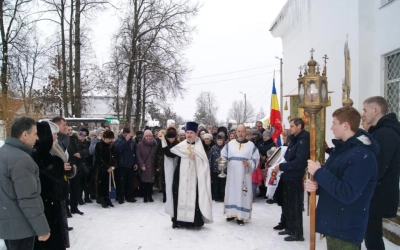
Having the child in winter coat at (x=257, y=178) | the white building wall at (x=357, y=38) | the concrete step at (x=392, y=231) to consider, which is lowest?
the concrete step at (x=392, y=231)

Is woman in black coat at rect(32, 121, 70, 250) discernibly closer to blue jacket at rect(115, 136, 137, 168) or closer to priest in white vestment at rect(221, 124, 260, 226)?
priest in white vestment at rect(221, 124, 260, 226)

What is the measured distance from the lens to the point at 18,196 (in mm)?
2963

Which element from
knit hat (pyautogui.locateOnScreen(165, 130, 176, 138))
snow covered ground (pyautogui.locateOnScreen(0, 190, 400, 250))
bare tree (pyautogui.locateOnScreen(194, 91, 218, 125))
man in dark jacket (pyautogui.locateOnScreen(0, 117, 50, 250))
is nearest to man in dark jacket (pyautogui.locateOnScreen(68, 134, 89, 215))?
snow covered ground (pyautogui.locateOnScreen(0, 190, 400, 250))

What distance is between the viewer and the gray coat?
2967mm

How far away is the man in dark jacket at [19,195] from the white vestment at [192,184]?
10.5 feet

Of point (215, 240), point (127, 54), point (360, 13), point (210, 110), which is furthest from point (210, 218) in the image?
point (210, 110)

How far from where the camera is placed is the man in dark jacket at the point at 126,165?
8.45m

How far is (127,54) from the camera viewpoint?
65.8 ft

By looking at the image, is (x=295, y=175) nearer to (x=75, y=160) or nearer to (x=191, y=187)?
(x=191, y=187)

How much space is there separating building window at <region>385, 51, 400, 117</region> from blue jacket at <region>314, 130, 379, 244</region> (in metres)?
5.21

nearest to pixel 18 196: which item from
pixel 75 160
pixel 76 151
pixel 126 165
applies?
pixel 76 151

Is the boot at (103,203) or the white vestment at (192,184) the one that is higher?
the white vestment at (192,184)

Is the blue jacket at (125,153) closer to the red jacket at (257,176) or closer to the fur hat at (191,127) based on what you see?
the fur hat at (191,127)

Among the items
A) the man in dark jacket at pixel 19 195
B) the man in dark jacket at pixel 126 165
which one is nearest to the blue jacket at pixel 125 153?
the man in dark jacket at pixel 126 165
